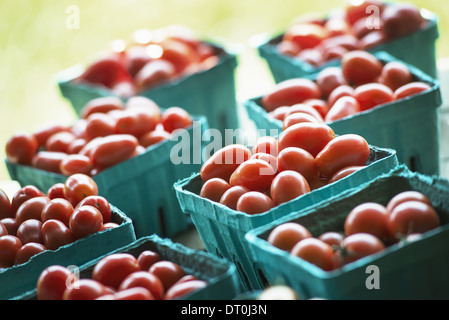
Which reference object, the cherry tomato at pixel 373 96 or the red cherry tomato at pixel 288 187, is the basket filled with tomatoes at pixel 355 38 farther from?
the red cherry tomato at pixel 288 187

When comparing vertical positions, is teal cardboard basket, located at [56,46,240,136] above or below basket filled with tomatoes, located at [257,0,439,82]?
below

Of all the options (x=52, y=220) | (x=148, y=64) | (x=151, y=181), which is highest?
(x=148, y=64)

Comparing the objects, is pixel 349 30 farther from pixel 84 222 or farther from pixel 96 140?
pixel 84 222

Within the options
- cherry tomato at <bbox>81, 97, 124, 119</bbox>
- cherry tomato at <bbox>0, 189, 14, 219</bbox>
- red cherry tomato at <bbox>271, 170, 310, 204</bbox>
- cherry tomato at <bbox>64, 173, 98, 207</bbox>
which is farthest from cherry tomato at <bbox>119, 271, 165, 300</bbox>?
cherry tomato at <bbox>81, 97, 124, 119</bbox>

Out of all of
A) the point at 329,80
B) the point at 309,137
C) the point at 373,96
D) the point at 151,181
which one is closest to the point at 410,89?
the point at 373,96

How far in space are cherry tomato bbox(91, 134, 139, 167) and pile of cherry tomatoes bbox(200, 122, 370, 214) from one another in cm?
40

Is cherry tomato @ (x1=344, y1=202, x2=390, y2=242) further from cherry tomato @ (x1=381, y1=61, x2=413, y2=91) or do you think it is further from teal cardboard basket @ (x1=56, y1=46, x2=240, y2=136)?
teal cardboard basket @ (x1=56, y1=46, x2=240, y2=136)

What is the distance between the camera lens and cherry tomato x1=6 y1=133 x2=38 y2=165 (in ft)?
7.17

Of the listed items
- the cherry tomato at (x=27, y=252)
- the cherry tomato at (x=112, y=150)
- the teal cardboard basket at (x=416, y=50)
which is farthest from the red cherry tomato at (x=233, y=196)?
the teal cardboard basket at (x=416, y=50)

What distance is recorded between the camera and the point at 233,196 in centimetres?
151

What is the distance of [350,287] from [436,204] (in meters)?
0.30

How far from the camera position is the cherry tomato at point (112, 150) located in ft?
6.41

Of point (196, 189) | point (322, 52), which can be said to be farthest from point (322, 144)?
point (322, 52)

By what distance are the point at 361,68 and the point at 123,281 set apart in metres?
1.22
